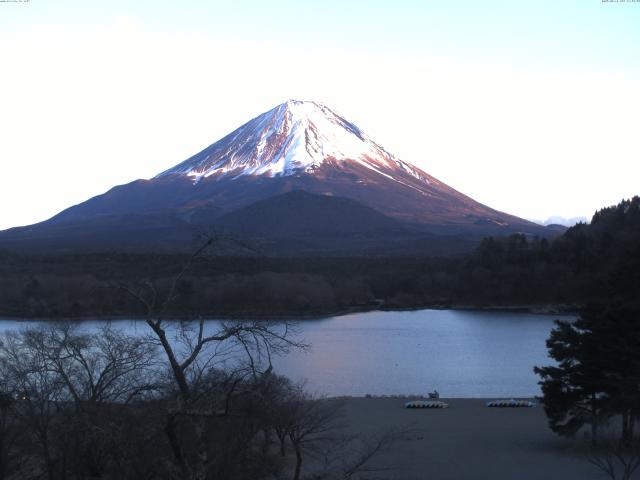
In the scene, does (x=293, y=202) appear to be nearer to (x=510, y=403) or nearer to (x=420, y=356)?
(x=420, y=356)

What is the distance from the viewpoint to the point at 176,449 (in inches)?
154

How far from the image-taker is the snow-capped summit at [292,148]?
272ft

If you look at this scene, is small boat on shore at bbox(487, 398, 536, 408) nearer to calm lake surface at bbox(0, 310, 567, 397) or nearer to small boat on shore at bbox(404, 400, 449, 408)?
small boat on shore at bbox(404, 400, 449, 408)

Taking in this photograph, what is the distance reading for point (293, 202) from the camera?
70375 millimetres

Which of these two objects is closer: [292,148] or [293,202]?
[293,202]

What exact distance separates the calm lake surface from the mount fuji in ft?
83.4

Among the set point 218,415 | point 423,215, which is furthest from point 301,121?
point 218,415

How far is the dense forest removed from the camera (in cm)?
3572

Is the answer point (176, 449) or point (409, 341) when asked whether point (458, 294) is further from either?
point (176, 449)

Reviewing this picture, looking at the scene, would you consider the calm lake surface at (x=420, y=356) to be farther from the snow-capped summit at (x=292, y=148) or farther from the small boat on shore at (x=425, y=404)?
the snow-capped summit at (x=292, y=148)

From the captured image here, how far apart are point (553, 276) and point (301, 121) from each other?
46658mm

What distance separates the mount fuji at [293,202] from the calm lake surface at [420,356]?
2543 cm

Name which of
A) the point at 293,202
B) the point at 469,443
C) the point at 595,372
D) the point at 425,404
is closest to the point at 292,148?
the point at 293,202

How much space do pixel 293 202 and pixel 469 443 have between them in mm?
58876
